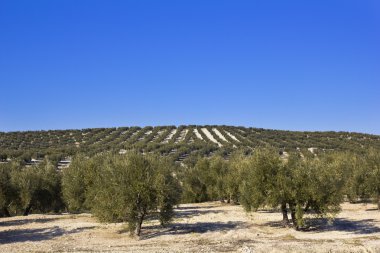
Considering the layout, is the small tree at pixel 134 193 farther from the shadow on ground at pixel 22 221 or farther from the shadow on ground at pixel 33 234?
the shadow on ground at pixel 22 221

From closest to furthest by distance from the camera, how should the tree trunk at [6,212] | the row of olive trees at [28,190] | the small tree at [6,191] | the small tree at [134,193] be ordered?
the small tree at [134,193], the small tree at [6,191], the row of olive trees at [28,190], the tree trunk at [6,212]

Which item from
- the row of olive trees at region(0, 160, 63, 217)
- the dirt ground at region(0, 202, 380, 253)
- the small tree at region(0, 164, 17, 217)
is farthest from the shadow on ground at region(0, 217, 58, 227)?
the row of olive trees at region(0, 160, 63, 217)

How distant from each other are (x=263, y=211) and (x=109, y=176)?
1008 inches

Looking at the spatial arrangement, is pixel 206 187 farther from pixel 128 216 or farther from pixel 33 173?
pixel 128 216

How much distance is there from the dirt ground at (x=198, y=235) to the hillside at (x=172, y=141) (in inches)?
1938

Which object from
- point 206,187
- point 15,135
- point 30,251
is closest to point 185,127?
point 15,135

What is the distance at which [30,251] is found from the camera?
27781 mm

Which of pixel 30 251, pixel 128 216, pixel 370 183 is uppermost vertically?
pixel 370 183

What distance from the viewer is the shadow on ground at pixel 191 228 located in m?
34.6

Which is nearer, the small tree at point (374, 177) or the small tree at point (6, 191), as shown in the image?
the small tree at point (374, 177)

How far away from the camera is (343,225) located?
3838cm

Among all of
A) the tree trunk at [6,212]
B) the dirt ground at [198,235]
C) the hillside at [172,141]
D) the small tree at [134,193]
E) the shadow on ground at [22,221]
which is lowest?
the dirt ground at [198,235]

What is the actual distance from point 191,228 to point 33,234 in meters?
14.3

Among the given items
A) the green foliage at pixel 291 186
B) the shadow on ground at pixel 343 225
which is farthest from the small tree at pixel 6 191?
the shadow on ground at pixel 343 225
